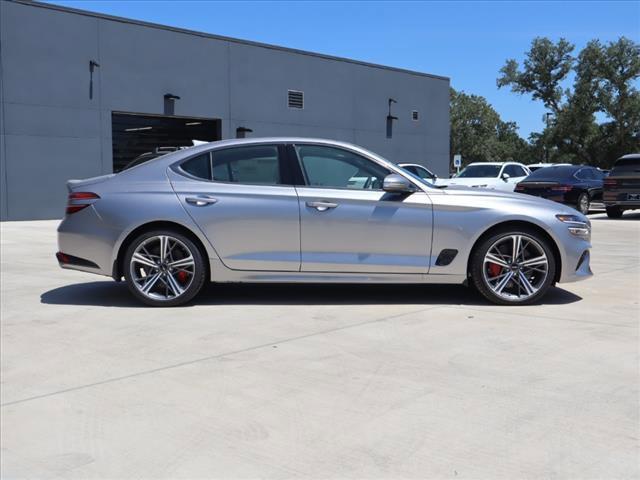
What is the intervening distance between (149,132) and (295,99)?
19.1ft

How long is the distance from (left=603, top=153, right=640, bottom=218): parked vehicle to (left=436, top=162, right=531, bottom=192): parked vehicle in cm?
287

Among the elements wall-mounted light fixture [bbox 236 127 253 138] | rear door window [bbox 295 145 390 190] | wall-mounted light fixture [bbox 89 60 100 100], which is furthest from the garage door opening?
rear door window [bbox 295 145 390 190]

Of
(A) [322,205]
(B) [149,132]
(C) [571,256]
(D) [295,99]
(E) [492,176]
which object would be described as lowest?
(C) [571,256]

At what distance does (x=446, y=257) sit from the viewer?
6.28 metres

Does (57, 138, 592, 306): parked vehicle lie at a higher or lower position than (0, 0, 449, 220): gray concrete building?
lower

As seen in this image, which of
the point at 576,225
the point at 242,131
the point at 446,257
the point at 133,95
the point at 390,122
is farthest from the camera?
the point at 390,122

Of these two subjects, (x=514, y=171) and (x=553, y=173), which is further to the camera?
(x=514, y=171)

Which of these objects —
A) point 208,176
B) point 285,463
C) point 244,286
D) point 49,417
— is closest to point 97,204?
point 208,176

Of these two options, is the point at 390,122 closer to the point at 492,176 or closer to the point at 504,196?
the point at 492,176

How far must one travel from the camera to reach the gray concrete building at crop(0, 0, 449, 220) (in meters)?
19.7

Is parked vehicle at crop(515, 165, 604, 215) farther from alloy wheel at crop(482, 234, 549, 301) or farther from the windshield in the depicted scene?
alloy wheel at crop(482, 234, 549, 301)

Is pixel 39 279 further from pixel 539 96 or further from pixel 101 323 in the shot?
pixel 539 96

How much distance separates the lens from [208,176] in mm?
6430

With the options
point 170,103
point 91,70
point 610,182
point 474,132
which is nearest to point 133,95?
point 170,103
